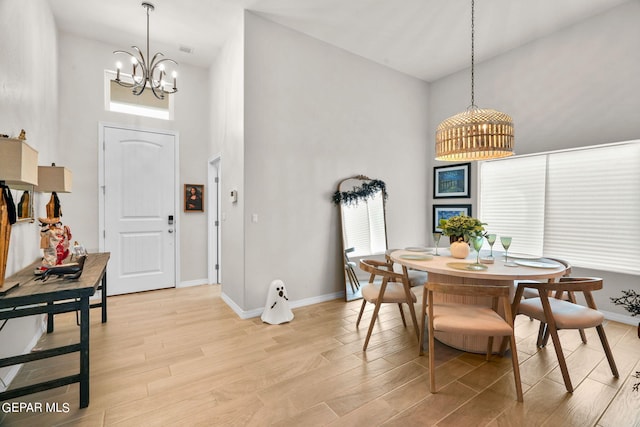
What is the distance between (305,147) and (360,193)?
1.08 meters

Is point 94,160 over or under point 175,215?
over

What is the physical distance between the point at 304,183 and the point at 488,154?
2082 millimetres

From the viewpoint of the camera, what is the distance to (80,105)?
12.4ft

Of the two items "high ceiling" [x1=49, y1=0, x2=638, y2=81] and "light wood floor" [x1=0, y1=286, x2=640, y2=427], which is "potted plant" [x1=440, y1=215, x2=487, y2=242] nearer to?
"light wood floor" [x1=0, y1=286, x2=640, y2=427]

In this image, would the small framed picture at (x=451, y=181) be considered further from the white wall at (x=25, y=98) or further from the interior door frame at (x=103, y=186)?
the white wall at (x=25, y=98)

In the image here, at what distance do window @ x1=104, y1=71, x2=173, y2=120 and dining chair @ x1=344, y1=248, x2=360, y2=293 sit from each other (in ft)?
11.1

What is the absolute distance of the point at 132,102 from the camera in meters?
4.23

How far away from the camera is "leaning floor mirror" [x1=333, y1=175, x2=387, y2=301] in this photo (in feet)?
13.0

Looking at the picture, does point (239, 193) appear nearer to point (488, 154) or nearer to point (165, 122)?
point (165, 122)

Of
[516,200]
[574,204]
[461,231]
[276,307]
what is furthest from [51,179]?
[574,204]

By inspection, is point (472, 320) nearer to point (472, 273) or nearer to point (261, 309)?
point (472, 273)

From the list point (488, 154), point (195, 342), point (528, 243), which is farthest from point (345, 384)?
point (528, 243)

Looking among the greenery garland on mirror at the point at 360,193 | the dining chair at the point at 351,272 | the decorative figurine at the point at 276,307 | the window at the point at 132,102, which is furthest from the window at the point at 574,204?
the window at the point at 132,102

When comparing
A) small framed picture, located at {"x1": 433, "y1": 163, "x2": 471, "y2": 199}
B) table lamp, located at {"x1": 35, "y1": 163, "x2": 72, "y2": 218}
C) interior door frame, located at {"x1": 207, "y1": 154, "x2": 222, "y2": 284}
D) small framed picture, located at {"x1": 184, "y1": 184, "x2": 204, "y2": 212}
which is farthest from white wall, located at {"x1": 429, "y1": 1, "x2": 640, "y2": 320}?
table lamp, located at {"x1": 35, "y1": 163, "x2": 72, "y2": 218}
